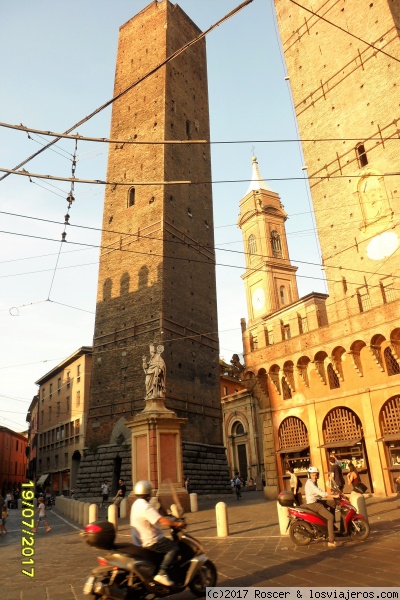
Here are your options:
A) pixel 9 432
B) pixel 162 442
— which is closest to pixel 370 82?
pixel 162 442

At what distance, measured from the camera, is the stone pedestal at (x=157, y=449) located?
14180 mm

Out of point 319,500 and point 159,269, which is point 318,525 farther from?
point 159,269

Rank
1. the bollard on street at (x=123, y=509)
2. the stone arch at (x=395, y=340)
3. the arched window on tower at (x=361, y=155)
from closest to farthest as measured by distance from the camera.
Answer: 1. the bollard on street at (x=123, y=509)
2. the stone arch at (x=395, y=340)
3. the arched window on tower at (x=361, y=155)

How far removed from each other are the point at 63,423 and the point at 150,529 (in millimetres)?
38395

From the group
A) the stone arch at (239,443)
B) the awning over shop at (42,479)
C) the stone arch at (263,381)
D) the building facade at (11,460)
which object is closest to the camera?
the stone arch at (263,381)

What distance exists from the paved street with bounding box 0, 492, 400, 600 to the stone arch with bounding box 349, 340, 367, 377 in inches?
280

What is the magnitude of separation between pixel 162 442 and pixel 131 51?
3049cm

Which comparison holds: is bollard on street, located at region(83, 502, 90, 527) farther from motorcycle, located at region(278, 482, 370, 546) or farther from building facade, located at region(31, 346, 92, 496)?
building facade, located at region(31, 346, 92, 496)

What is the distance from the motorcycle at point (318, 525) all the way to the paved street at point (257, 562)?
0.15 meters

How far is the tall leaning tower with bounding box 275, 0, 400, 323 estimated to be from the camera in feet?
60.1

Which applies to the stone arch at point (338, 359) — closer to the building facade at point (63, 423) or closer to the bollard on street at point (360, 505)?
the bollard on street at point (360, 505)

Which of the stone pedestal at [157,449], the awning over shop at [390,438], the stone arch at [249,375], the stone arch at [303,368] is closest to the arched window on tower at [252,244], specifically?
the stone arch at [249,375]

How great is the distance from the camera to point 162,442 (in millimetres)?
14523

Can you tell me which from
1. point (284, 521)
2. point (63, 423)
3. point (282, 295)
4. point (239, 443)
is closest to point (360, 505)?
point (284, 521)
